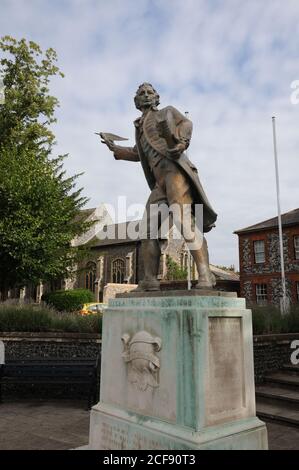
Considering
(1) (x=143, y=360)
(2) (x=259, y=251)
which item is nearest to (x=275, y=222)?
(2) (x=259, y=251)

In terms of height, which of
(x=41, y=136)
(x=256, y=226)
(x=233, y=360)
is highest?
(x=41, y=136)

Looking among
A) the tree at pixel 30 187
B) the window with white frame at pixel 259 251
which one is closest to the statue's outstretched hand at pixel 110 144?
the tree at pixel 30 187

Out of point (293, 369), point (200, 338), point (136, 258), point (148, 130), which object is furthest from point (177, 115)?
point (136, 258)

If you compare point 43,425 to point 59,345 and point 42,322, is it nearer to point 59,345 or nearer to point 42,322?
point 59,345

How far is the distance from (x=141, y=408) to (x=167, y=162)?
8.29 ft

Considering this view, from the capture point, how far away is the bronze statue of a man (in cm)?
401

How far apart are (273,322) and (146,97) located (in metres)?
6.75

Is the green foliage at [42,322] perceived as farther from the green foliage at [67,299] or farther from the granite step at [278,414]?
the green foliage at [67,299]

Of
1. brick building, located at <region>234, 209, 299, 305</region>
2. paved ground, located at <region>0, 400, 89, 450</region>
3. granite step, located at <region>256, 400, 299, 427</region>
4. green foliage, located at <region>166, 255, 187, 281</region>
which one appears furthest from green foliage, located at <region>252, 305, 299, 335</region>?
green foliage, located at <region>166, 255, 187, 281</region>

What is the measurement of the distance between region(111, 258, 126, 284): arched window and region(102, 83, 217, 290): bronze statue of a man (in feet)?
130

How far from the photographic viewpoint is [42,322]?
928 cm

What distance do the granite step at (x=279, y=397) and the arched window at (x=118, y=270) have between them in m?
37.3

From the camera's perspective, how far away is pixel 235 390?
342cm

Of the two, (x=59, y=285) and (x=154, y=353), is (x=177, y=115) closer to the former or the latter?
(x=154, y=353)
